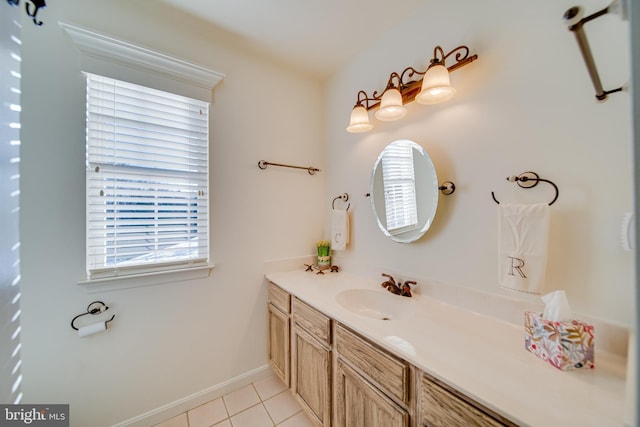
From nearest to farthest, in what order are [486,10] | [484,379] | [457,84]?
[484,379] < [486,10] < [457,84]

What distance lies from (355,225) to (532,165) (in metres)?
1.14

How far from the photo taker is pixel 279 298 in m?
1.72

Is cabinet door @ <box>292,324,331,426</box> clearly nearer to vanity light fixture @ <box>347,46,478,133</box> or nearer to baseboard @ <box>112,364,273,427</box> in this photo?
baseboard @ <box>112,364,273,427</box>

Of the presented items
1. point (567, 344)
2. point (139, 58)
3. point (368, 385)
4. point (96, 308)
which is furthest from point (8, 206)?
point (567, 344)

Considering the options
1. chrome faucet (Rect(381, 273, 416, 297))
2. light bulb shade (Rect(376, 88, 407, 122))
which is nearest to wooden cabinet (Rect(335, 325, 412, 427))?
chrome faucet (Rect(381, 273, 416, 297))

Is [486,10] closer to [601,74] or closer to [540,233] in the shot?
[601,74]

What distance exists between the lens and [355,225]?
1.90m

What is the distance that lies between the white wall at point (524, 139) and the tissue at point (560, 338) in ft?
0.59

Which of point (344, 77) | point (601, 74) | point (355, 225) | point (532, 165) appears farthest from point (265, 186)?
point (601, 74)

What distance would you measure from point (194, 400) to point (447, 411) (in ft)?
5.48

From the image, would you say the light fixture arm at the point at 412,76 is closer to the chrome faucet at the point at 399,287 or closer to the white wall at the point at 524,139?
the white wall at the point at 524,139

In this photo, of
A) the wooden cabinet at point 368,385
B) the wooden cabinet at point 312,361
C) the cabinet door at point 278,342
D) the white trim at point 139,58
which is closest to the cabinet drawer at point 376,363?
the wooden cabinet at point 368,385

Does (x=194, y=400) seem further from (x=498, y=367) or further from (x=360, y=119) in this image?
(x=360, y=119)

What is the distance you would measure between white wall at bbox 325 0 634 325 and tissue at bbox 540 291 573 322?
159 millimetres
